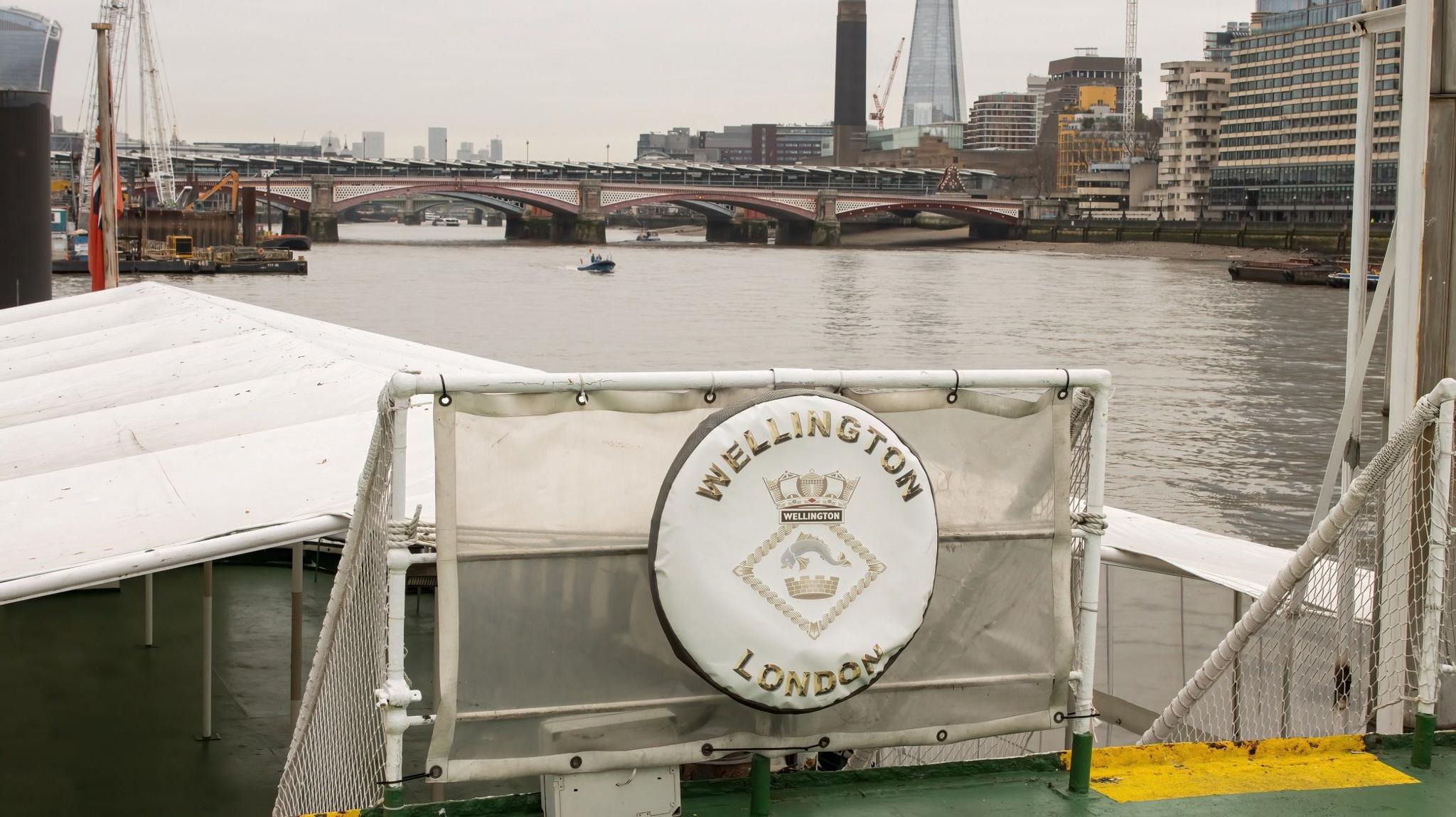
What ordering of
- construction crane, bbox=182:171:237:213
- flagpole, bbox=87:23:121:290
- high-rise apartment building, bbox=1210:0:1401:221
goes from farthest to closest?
high-rise apartment building, bbox=1210:0:1401:221
construction crane, bbox=182:171:237:213
flagpole, bbox=87:23:121:290

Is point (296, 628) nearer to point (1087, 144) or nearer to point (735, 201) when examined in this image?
point (735, 201)

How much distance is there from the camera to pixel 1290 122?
110000 mm

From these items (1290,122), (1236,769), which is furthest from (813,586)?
(1290,122)

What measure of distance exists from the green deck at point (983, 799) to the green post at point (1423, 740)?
96 mm

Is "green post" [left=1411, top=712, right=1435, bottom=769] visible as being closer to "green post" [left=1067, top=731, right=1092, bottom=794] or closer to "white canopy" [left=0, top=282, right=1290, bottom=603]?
"green post" [left=1067, top=731, right=1092, bottom=794]

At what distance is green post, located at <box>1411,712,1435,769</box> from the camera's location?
4195mm

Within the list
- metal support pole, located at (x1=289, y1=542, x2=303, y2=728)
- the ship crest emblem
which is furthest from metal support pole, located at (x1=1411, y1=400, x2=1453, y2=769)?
metal support pole, located at (x1=289, y1=542, x2=303, y2=728)

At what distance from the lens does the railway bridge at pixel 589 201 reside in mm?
101562

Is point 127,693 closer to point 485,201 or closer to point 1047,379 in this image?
point 1047,379

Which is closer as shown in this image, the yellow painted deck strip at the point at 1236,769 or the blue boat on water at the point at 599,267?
the yellow painted deck strip at the point at 1236,769

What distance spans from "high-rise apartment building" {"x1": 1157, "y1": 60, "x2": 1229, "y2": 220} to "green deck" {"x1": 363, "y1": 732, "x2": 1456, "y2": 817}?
13264cm

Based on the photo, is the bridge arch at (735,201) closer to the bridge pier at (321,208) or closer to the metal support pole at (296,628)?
the bridge pier at (321,208)

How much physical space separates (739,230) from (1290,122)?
41.9 m


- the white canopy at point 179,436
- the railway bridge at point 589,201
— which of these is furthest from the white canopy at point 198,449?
the railway bridge at point 589,201
